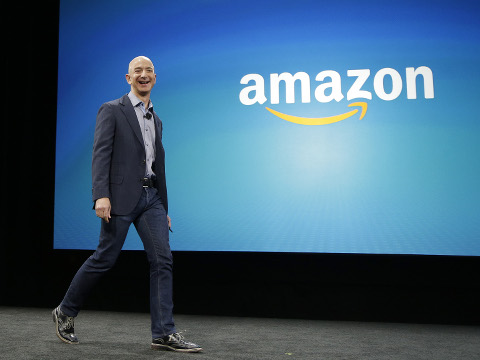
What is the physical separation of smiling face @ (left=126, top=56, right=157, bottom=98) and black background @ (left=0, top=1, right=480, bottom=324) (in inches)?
50.6

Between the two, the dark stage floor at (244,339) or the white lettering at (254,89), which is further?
the white lettering at (254,89)

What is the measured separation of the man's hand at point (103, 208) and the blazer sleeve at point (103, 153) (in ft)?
0.07

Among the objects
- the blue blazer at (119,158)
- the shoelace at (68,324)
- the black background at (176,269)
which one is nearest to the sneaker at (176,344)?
the shoelace at (68,324)

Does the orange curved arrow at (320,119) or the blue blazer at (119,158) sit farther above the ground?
the orange curved arrow at (320,119)

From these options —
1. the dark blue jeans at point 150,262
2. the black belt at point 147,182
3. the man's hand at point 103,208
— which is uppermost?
the black belt at point 147,182

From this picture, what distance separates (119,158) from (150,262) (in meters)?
0.49

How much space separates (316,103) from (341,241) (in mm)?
874

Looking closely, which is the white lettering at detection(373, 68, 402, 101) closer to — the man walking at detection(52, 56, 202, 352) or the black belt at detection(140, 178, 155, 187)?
the man walking at detection(52, 56, 202, 352)

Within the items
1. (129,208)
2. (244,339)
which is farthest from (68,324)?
(244,339)

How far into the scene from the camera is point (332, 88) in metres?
3.08

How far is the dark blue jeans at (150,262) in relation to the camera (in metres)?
2.13

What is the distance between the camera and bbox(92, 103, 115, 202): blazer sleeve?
216 centimetres

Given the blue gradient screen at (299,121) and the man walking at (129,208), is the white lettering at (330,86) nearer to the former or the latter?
the blue gradient screen at (299,121)

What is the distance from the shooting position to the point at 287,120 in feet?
10.2
